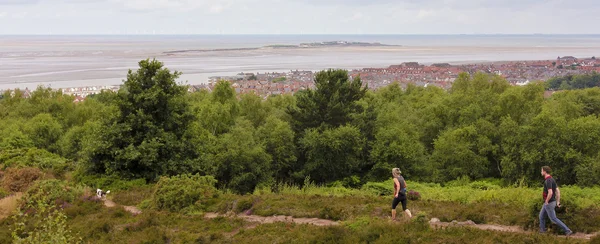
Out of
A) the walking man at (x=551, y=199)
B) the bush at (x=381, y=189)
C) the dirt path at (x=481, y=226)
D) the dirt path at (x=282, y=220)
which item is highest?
the walking man at (x=551, y=199)

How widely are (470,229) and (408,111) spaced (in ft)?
87.7

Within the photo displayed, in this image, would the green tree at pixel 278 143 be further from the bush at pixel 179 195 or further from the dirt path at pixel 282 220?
the dirt path at pixel 282 220

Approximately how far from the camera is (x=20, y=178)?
65.1 ft

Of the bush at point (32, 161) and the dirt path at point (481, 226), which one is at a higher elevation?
the dirt path at point (481, 226)

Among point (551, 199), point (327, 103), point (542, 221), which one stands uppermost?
point (327, 103)

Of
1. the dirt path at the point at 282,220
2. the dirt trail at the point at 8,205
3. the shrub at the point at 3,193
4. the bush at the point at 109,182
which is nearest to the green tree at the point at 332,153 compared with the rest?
the bush at the point at 109,182

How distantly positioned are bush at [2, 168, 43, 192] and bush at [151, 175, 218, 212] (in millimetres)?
6981

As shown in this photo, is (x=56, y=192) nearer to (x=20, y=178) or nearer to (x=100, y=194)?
(x=100, y=194)

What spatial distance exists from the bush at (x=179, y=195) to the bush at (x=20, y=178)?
6981 millimetres

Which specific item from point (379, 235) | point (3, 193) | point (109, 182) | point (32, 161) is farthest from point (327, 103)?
point (379, 235)

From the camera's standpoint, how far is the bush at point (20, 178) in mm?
19312

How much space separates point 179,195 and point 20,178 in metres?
8.56

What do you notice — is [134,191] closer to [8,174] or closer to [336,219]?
[8,174]

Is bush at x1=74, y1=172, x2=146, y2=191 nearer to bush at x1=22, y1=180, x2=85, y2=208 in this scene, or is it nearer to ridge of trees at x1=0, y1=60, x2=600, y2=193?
ridge of trees at x1=0, y1=60, x2=600, y2=193
